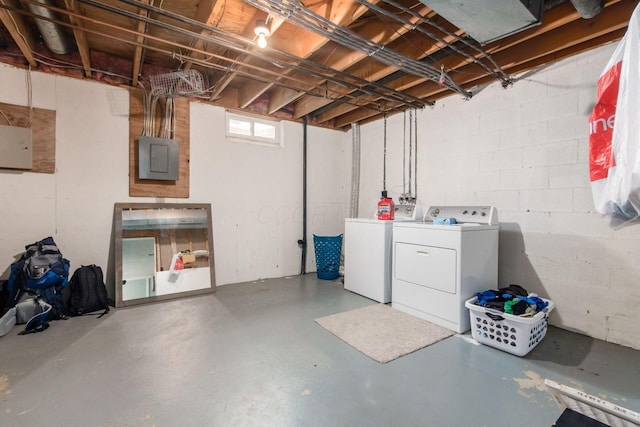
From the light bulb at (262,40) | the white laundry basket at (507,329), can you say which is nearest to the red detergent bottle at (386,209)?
the white laundry basket at (507,329)

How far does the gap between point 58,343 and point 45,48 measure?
2.75 metres

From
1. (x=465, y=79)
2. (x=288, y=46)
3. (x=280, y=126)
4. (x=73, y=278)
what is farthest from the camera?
(x=280, y=126)

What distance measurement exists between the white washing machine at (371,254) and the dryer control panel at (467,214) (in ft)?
0.74

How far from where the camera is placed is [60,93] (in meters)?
2.90

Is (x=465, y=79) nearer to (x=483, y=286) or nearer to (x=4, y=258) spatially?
(x=483, y=286)

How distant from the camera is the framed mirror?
3.10 metres

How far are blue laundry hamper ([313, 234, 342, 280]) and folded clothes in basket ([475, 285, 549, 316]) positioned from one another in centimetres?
204

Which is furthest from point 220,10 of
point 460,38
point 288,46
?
point 460,38

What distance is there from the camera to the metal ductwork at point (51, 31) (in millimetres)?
2107

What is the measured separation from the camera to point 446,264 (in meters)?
2.50

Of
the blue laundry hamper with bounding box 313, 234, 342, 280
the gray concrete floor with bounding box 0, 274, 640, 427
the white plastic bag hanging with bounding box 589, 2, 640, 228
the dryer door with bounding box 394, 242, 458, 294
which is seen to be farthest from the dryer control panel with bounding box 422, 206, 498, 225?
the white plastic bag hanging with bounding box 589, 2, 640, 228

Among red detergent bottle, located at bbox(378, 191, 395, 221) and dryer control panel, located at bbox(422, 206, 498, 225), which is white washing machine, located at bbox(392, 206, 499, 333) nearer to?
dryer control panel, located at bbox(422, 206, 498, 225)

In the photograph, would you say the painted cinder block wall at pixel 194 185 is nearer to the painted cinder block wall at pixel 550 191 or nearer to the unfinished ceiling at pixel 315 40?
the unfinished ceiling at pixel 315 40

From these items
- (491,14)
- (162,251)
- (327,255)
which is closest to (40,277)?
(162,251)
